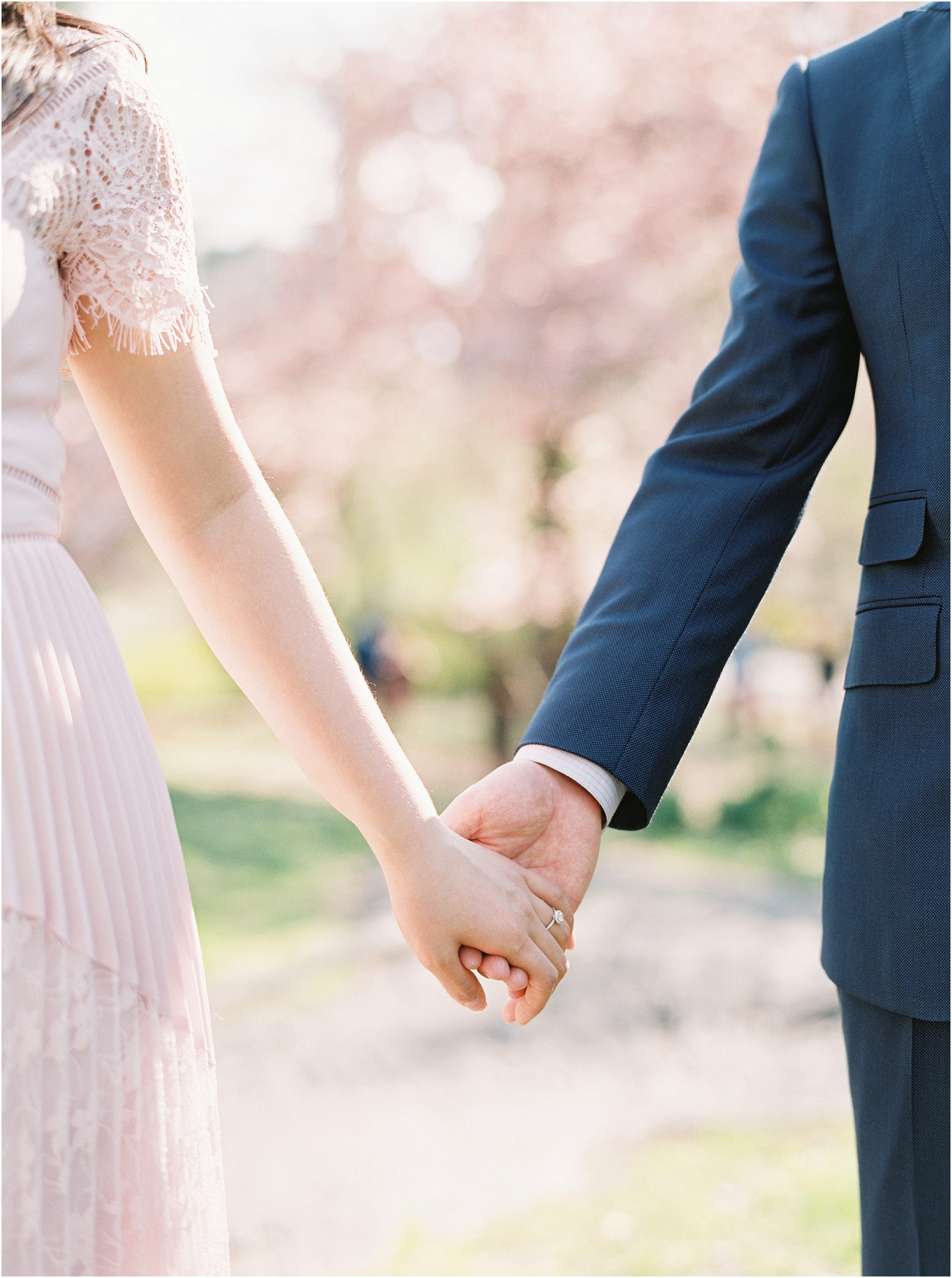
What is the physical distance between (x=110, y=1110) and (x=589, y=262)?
8.26m

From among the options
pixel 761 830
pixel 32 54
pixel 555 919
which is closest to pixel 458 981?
pixel 555 919

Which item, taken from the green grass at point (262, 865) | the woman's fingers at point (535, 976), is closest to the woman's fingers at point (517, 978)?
the woman's fingers at point (535, 976)

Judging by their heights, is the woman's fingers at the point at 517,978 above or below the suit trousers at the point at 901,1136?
above

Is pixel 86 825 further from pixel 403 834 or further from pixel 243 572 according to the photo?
pixel 403 834

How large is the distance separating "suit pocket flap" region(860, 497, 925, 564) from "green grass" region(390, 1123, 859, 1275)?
2.19 metres

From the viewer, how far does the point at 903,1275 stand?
1.41m

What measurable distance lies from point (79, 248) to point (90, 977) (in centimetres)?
72

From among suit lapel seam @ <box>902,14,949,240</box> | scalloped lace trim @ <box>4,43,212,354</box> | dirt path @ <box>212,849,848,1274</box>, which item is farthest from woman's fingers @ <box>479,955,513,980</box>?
dirt path @ <box>212,849,848,1274</box>

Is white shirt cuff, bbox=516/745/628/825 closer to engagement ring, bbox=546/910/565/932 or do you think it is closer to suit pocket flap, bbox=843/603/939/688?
engagement ring, bbox=546/910/565/932

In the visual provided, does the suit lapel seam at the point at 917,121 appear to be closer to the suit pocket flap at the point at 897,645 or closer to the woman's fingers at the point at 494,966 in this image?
the suit pocket flap at the point at 897,645

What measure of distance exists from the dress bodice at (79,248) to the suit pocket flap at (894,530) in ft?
2.86

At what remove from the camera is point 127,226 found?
1.14m

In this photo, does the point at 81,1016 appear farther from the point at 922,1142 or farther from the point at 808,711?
the point at 808,711

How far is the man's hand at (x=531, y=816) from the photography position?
171 centimetres
